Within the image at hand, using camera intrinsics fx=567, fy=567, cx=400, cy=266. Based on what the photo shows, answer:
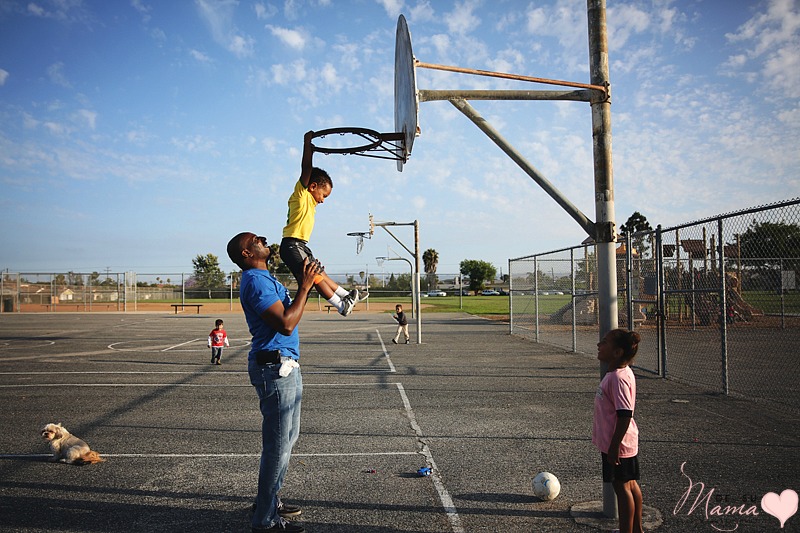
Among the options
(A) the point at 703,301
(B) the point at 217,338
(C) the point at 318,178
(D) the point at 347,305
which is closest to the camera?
(D) the point at 347,305

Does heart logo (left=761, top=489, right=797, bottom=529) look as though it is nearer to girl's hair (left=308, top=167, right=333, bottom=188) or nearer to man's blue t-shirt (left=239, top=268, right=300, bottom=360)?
man's blue t-shirt (left=239, top=268, right=300, bottom=360)

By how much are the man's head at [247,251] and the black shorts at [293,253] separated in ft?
2.99

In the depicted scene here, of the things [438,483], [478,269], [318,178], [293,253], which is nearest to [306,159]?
[318,178]

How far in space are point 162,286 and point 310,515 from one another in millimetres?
68535

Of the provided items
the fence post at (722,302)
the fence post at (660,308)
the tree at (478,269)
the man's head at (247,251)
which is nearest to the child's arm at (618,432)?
the man's head at (247,251)

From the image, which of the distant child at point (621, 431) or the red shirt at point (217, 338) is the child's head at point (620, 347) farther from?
the red shirt at point (217, 338)

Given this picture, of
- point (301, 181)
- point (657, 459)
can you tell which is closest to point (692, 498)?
point (657, 459)

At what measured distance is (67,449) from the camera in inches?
220

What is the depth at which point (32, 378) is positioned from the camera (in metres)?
11.1

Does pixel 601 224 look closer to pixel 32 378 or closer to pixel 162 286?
pixel 32 378

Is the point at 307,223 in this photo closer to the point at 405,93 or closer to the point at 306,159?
the point at 306,159

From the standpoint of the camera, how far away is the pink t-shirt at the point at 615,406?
362 cm

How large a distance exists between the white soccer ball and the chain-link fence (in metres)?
4.65

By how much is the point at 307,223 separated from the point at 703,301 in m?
19.5
